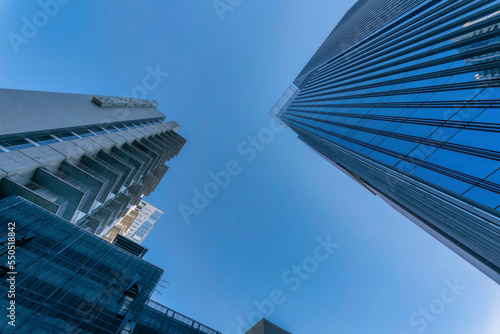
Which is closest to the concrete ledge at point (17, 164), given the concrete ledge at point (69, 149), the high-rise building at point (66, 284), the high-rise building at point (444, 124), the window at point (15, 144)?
the window at point (15, 144)

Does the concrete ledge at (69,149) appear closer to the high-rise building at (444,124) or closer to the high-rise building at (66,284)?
the high-rise building at (66,284)

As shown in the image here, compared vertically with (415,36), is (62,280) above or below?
below

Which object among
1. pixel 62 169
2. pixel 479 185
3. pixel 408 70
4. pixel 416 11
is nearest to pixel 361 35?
pixel 416 11

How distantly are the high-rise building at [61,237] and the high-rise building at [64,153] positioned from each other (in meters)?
0.08

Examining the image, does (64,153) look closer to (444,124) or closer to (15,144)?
(15,144)

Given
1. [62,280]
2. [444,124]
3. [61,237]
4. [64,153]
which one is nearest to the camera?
[444,124]

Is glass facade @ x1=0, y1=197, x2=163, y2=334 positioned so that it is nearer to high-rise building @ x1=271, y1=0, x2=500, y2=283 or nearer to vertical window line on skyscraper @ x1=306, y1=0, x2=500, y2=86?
high-rise building @ x1=271, y1=0, x2=500, y2=283

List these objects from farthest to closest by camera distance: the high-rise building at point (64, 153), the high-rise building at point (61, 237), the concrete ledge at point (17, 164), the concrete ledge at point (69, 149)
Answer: the concrete ledge at point (69, 149)
the high-rise building at point (64, 153)
the concrete ledge at point (17, 164)
the high-rise building at point (61, 237)

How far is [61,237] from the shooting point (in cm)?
1623

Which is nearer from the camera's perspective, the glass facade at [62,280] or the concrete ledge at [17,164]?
the glass facade at [62,280]

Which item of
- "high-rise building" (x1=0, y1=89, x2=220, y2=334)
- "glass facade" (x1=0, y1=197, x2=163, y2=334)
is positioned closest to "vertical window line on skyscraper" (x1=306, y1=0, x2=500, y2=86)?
"glass facade" (x1=0, y1=197, x2=163, y2=334)

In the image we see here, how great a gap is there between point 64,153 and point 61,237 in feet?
20.7

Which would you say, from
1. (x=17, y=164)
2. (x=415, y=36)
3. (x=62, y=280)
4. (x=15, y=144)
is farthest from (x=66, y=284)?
(x=415, y=36)

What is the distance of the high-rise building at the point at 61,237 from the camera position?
468 inches
